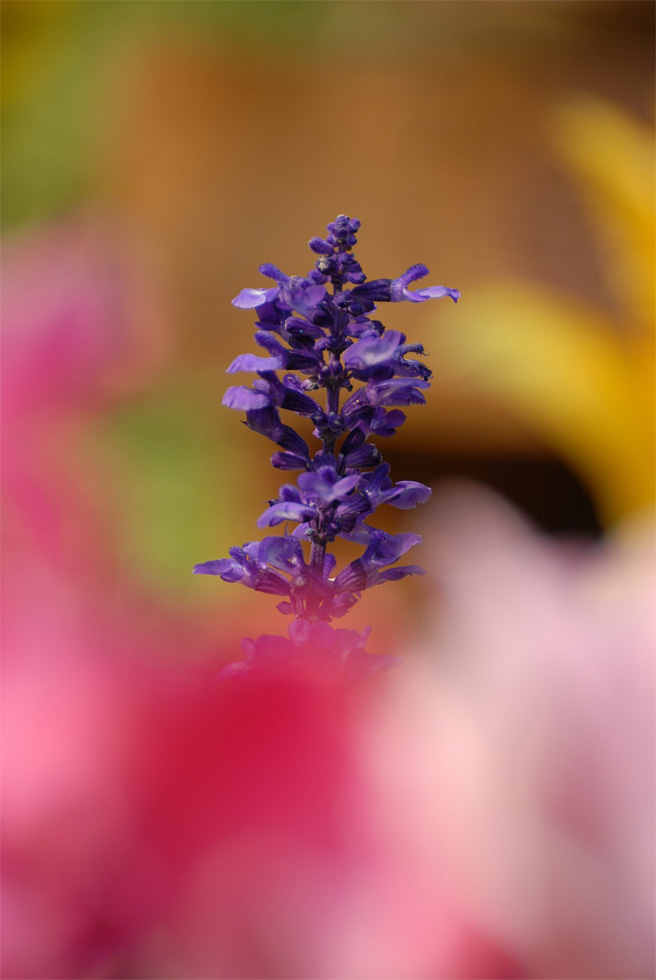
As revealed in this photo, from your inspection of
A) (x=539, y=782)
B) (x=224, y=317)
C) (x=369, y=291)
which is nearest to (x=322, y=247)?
(x=369, y=291)

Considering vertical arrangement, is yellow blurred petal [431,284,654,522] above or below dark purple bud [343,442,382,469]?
above

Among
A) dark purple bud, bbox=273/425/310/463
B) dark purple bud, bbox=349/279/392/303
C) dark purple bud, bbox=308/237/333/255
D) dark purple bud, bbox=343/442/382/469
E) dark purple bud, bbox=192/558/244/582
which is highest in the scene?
dark purple bud, bbox=308/237/333/255

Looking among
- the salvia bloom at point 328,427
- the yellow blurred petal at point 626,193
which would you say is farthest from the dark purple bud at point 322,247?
the yellow blurred petal at point 626,193

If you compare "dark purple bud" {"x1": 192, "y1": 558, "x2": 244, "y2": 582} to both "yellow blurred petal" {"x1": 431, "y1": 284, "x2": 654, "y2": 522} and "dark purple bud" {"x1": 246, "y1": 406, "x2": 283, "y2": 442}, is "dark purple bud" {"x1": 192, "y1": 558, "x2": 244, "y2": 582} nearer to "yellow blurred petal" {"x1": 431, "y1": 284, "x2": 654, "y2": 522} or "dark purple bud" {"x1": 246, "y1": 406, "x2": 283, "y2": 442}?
"dark purple bud" {"x1": 246, "y1": 406, "x2": 283, "y2": 442}

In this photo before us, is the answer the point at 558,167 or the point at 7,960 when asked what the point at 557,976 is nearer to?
the point at 7,960

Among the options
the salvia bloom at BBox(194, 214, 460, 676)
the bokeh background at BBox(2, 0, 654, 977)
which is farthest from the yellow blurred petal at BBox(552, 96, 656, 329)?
the salvia bloom at BBox(194, 214, 460, 676)

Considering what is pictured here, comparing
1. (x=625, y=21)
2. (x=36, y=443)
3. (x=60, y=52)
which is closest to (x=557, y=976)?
(x=36, y=443)

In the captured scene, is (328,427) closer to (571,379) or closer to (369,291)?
(369,291)
